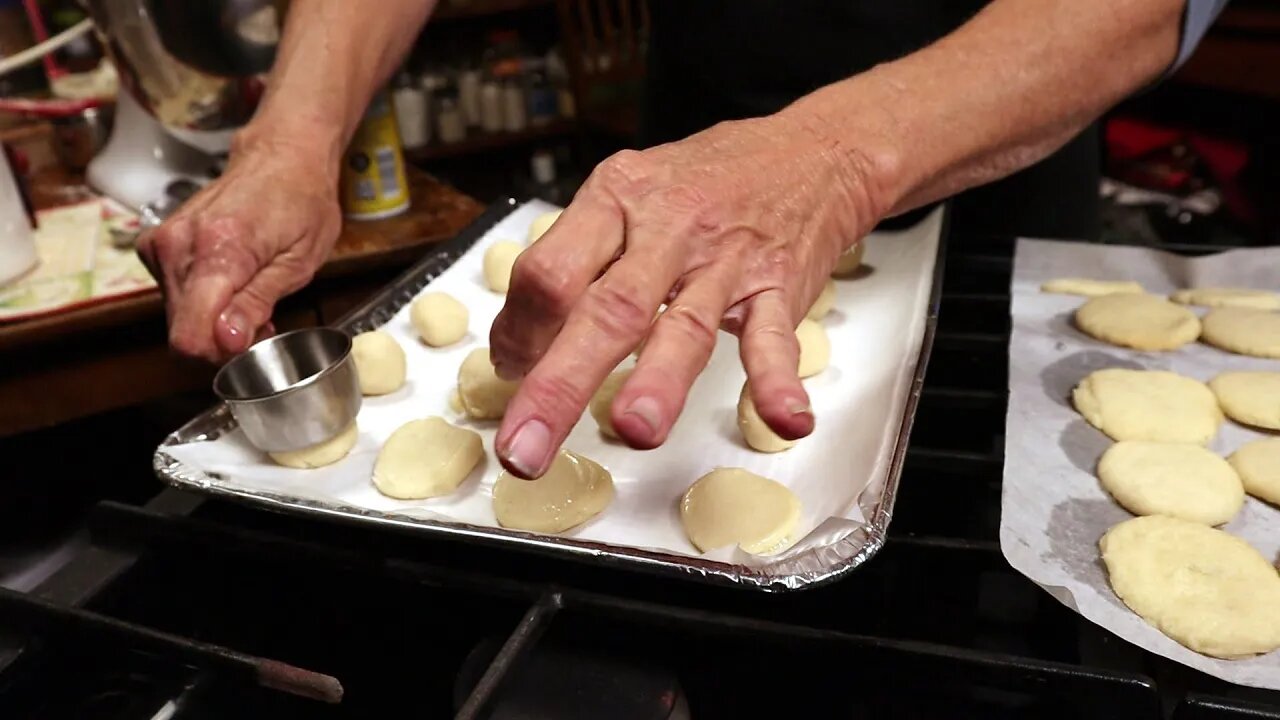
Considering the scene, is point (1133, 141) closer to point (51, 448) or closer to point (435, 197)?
point (435, 197)

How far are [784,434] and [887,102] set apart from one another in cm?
39

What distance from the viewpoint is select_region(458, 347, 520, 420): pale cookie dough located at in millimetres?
1080

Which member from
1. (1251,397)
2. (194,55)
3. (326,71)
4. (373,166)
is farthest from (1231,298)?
(194,55)

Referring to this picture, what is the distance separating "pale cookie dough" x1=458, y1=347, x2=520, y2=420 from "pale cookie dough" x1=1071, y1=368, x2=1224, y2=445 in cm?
68

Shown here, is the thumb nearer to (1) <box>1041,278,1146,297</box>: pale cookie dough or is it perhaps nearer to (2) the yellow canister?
(2) the yellow canister

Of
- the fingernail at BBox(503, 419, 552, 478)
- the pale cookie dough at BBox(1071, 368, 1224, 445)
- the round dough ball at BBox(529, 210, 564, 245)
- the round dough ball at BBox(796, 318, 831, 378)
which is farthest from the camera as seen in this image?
the round dough ball at BBox(529, 210, 564, 245)

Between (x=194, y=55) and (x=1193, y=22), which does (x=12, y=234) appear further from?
(x=1193, y=22)

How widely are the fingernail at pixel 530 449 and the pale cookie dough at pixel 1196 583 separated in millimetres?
541

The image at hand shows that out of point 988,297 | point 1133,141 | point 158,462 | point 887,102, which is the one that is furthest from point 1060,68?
point 1133,141

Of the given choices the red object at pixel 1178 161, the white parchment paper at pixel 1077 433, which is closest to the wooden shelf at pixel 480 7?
the red object at pixel 1178 161

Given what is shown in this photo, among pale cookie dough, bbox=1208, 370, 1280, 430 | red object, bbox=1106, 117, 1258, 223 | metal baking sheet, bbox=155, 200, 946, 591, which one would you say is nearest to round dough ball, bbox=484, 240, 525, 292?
metal baking sheet, bbox=155, 200, 946, 591

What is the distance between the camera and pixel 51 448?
1.84 m

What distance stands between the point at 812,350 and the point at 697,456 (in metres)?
0.21

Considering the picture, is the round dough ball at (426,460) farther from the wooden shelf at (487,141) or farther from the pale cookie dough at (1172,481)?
the wooden shelf at (487,141)
